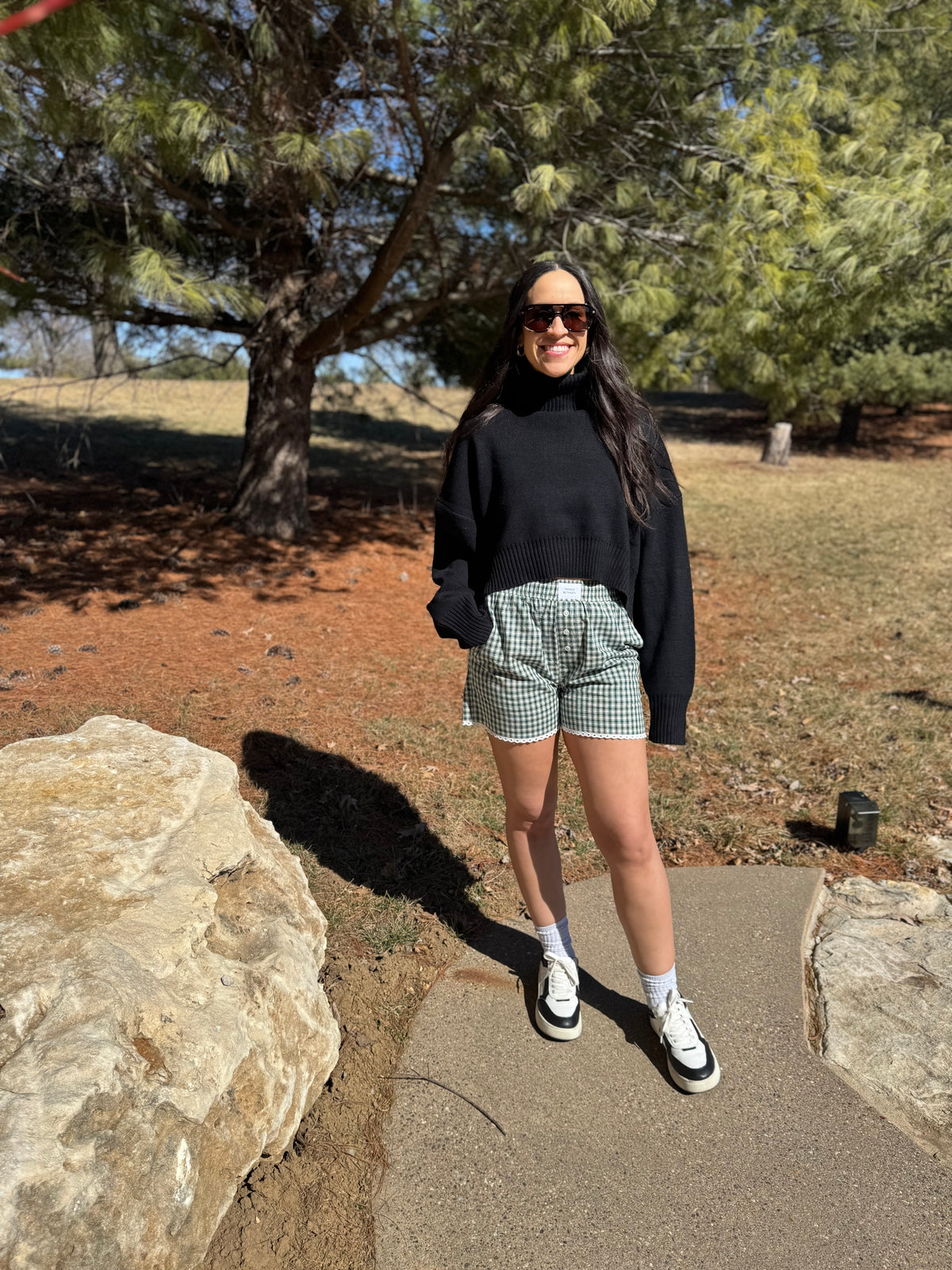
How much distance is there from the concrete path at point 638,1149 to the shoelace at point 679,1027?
121mm

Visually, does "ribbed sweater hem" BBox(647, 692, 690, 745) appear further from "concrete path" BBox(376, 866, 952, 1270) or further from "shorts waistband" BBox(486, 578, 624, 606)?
"concrete path" BBox(376, 866, 952, 1270)

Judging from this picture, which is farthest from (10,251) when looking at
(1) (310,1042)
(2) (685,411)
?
(2) (685,411)

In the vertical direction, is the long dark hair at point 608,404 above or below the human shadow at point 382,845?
above

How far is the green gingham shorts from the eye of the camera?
7.62 feet

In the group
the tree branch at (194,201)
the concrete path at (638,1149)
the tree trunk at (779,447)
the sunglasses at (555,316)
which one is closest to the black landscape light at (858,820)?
the concrete path at (638,1149)

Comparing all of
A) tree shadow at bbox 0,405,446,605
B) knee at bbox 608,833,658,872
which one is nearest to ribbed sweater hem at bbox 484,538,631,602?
knee at bbox 608,833,658,872

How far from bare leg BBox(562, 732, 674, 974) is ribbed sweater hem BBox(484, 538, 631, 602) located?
1.28 ft

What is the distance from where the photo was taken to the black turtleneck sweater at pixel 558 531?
2.32 meters

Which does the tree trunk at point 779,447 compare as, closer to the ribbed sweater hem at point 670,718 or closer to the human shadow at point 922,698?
the human shadow at point 922,698

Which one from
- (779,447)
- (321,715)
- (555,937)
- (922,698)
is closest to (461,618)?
(555,937)

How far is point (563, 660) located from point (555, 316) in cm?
80

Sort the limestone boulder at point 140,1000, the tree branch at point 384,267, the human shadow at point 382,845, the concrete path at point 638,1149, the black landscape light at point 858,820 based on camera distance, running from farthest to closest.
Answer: the tree branch at point 384,267 < the black landscape light at point 858,820 < the human shadow at point 382,845 < the concrete path at point 638,1149 < the limestone boulder at point 140,1000

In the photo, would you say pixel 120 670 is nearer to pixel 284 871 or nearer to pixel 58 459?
pixel 284 871

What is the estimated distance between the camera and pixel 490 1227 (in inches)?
85.0
